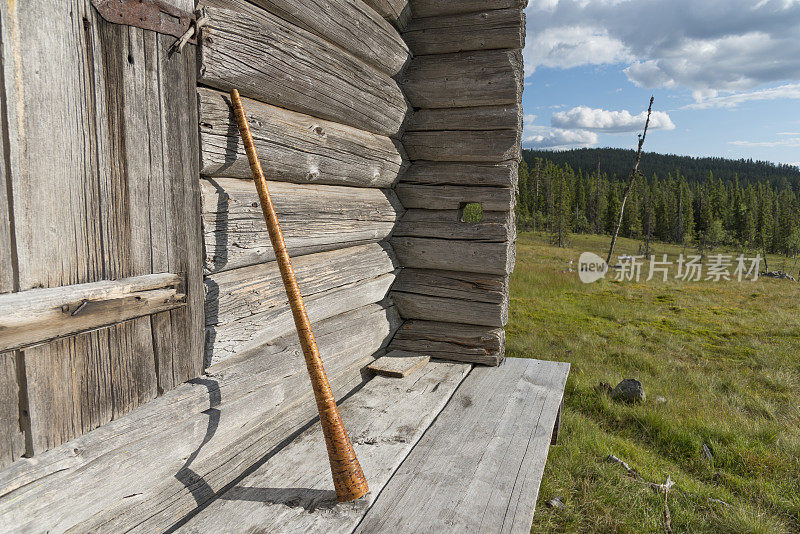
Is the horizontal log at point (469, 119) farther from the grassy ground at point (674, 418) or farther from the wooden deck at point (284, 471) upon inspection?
the grassy ground at point (674, 418)

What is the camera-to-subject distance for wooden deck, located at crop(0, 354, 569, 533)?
63.7 inches

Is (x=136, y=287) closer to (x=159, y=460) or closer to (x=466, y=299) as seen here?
(x=159, y=460)

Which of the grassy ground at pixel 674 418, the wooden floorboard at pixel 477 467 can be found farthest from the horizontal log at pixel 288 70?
the grassy ground at pixel 674 418

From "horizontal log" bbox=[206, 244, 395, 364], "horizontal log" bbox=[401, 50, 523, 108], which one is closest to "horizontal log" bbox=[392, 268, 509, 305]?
"horizontal log" bbox=[206, 244, 395, 364]

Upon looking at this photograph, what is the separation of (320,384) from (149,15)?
1.57m

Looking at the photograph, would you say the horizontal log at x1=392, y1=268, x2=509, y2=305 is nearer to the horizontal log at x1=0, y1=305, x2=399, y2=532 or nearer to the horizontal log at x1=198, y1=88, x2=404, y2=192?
the horizontal log at x1=198, y1=88, x2=404, y2=192

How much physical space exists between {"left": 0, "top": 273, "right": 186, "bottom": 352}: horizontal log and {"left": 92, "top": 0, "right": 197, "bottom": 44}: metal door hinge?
0.90 meters

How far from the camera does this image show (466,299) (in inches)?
164

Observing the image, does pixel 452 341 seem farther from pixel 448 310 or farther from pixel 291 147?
pixel 291 147

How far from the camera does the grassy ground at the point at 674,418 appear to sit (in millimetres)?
3650

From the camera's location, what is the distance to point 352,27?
317 centimetres

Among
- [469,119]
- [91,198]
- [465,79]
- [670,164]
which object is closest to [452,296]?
[469,119]

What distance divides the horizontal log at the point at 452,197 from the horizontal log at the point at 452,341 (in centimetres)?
102

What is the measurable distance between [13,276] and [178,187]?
699mm
